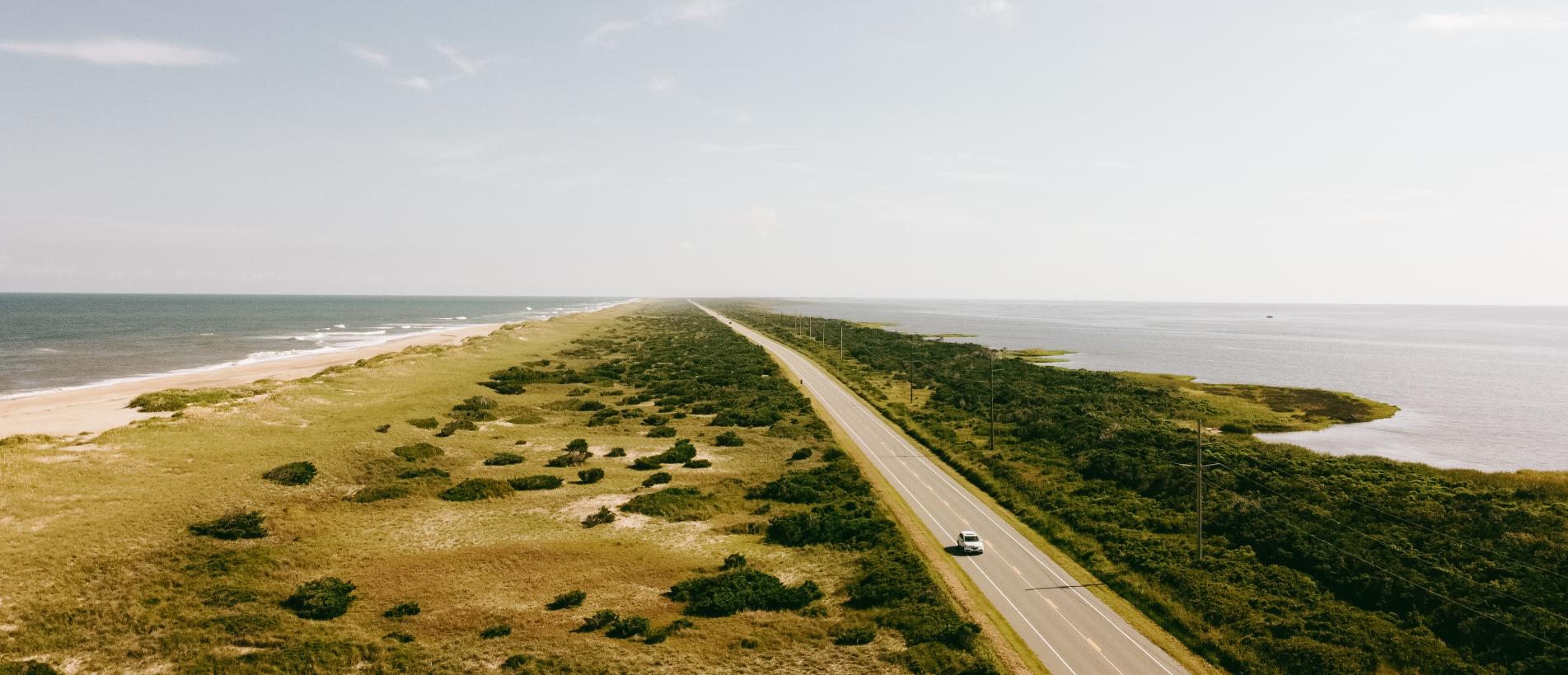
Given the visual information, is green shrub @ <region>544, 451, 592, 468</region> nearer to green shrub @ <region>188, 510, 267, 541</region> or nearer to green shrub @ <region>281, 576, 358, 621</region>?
green shrub @ <region>188, 510, 267, 541</region>

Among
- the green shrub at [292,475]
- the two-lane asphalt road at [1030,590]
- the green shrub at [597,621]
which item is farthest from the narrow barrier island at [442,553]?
the two-lane asphalt road at [1030,590]

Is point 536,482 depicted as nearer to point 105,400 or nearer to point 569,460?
point 569,460

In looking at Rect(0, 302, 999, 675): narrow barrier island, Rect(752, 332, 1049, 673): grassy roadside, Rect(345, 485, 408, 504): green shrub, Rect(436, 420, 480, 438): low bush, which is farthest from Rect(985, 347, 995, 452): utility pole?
Rect(436, 420, 480, 438): low bush

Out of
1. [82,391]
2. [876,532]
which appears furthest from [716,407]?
[82,391]

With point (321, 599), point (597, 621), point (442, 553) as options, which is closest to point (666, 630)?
point (597, 621)

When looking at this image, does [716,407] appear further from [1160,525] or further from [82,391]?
[82,391]

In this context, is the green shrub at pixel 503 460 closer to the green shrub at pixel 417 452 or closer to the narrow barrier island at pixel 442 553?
the narrow barrier island at pixel 442 553
